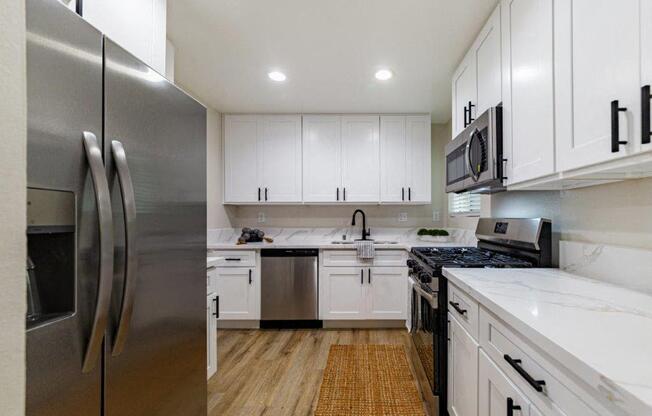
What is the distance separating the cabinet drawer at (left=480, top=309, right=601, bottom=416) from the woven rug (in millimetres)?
1135

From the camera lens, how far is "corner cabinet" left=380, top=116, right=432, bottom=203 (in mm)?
3760

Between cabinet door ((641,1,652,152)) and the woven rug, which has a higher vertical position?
cabinet door ((641,1,652,152))

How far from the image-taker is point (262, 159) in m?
3.84

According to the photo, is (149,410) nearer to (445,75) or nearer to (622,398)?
(622,398)

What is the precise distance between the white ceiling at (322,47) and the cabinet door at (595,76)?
851mm

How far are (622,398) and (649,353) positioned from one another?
0.68 ft

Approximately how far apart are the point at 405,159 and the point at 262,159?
1.71 m

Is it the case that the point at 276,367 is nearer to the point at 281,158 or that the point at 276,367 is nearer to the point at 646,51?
the point at 281,158

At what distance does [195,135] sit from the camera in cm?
129

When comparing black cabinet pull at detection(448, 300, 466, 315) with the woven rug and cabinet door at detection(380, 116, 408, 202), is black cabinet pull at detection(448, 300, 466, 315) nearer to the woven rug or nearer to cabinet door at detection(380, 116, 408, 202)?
the woven rug

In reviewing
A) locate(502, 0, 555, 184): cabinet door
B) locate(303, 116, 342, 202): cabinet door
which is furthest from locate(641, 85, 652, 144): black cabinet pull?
locate(303, 116, 342, 202): cabinet door

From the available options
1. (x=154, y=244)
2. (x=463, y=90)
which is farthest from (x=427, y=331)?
(x=463, y=90)

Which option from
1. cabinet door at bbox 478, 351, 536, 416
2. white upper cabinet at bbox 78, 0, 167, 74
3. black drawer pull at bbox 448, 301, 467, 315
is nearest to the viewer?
cabinet door at bbox 478, 351, 536, 416

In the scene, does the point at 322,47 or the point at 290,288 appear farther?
the point at 290,288
